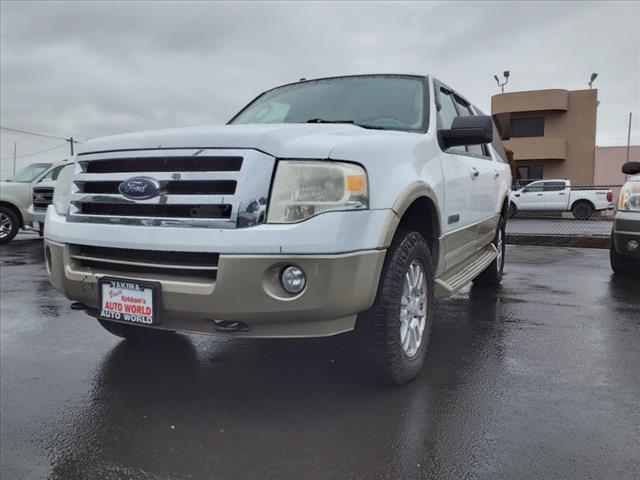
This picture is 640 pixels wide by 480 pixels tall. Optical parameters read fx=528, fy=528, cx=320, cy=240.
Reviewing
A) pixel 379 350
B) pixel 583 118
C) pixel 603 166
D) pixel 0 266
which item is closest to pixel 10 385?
pixel 379 350

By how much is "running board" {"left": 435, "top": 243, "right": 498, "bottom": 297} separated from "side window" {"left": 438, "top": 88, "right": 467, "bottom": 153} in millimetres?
908

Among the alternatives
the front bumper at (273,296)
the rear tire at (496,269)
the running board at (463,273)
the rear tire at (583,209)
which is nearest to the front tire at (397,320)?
the front bumper at (273,296)

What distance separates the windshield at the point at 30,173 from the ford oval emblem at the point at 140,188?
34.0 ft

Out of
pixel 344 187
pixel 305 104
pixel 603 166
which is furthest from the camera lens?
pixel 603 166

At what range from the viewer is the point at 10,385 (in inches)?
123

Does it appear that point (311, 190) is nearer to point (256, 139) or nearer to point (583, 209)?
point (256, 139)

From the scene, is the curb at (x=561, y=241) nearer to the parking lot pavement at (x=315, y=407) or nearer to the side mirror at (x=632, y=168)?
the side mirror at (x=632, y=168)

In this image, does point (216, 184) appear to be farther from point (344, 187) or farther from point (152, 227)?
point (344, 187)

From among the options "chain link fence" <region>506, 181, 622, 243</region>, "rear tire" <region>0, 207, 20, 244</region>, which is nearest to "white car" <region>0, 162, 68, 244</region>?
"rear tire" <region>0, 207, 20, 244</region>

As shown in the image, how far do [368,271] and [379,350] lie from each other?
468 mm

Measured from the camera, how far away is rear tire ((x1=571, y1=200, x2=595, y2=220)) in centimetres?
2056

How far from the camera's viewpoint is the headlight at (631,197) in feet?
18.9

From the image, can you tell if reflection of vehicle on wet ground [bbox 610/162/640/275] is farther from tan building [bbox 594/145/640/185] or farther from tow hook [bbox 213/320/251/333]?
tan building [bbox 594/145/640/185]

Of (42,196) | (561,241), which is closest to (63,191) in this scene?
(42,196)
